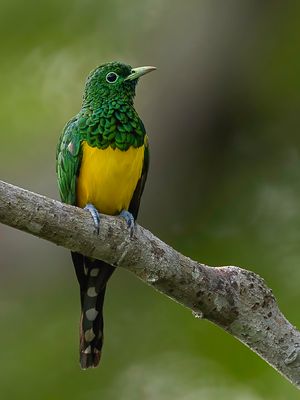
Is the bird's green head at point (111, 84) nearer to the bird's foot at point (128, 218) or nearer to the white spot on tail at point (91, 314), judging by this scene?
the bird's foot at point (128, 218)

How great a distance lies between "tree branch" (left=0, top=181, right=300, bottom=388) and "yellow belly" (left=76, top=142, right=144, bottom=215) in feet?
2.31

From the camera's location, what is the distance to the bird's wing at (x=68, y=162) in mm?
5699

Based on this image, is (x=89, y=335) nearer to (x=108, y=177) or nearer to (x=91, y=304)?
(x=91, y=304)

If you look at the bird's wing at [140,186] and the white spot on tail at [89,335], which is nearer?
the white spot on tail at [89,335]

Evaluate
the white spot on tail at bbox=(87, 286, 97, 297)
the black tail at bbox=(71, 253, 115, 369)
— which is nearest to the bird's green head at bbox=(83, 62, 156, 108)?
the black tail at bbox=(71, 253, 115, 369)

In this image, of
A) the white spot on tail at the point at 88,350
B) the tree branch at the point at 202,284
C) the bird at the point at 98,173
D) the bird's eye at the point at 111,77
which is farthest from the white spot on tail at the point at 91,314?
the bird's eye at the point at 111,77

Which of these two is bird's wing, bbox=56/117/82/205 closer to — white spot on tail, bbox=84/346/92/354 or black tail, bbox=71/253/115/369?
black tail, bbox=71/253/115/369

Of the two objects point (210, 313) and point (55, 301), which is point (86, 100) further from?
point (210, 313)

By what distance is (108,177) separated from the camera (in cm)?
568

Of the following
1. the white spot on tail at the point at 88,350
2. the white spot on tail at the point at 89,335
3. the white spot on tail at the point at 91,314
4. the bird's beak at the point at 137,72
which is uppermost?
the bird's beak at the point at 137,72

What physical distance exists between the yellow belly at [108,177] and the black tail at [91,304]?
0.31m

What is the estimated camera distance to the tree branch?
4654 millimetres

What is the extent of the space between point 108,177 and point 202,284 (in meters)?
1.01

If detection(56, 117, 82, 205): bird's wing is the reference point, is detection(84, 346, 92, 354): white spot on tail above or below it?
below
